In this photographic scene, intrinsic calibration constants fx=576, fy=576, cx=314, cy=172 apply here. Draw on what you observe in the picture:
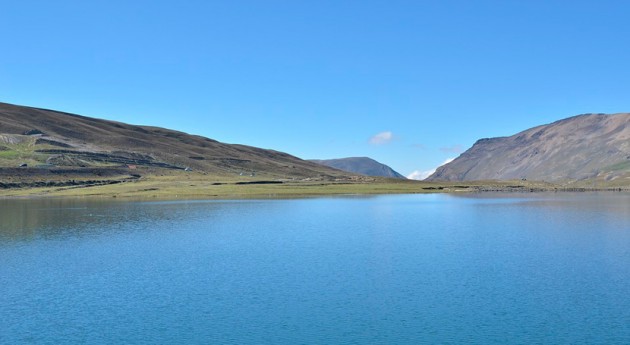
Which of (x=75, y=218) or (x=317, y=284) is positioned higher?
(x=75, y=218)

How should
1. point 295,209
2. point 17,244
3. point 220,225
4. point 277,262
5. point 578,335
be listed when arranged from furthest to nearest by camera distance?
point 295,209 → point 220,225 → point 17,244 → point 277,262 → point 578,335

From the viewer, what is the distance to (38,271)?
61.0 m

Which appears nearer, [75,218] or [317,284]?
[317,284]

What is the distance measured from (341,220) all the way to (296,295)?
65803 millimetres

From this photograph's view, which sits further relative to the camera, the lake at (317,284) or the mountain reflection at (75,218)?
the mountain reflection at (75,218)

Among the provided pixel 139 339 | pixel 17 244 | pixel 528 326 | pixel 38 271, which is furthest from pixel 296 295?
pixel 17 244

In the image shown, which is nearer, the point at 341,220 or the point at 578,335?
the point at 578,335

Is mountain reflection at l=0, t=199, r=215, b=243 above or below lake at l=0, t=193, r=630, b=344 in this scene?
above

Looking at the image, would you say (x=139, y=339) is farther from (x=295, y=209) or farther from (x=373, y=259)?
(x=295, y=209)

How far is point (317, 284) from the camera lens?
175ft

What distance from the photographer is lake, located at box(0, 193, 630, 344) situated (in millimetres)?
39656

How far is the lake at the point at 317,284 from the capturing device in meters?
39.7

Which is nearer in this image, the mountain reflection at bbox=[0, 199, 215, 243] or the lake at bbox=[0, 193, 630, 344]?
the lake at bbox=[0, 193, 630, 344]

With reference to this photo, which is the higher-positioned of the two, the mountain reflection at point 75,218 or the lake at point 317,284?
the mountain reflection at point 75,218
